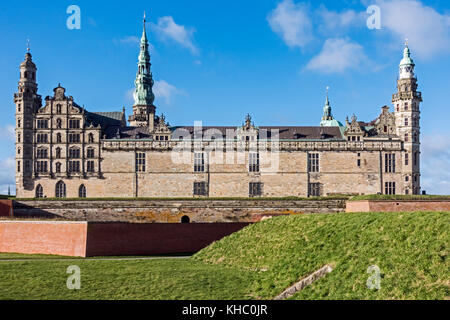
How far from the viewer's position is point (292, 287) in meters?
19.8

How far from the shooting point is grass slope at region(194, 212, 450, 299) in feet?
55.7

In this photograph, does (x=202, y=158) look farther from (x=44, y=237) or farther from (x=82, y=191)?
(x=44, y=237)

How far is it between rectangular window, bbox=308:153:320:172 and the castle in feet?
0.40

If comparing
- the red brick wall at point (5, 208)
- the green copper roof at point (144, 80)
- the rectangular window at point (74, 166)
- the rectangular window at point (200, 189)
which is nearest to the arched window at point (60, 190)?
the rectangular window at point (74, 166)

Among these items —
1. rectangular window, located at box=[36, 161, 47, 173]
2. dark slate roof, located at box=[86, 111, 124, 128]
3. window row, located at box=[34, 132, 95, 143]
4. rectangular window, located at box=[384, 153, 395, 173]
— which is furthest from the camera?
dark slate roof, located at box=[86, 111, 124, 128]

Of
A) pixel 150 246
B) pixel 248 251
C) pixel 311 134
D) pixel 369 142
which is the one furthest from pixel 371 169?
pixel 248 251

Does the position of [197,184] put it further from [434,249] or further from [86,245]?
[434,249]

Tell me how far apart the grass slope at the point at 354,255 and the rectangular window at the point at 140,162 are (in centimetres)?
3760

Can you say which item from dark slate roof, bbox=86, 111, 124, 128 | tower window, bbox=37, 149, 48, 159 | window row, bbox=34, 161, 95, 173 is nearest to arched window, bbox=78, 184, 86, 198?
window row, bbox=34, 161, 95, 173

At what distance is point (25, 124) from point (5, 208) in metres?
14.7

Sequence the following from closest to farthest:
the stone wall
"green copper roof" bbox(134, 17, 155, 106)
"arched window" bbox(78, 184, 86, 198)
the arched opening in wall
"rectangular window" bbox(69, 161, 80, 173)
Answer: the stone wall
the arched opening in wall
"arched window" bbox(78, 184, 86, 198)
"rectangular window" bbox(69, 161, 80, 173)
"green copper roof" bbox(134, 17, 155, 106)

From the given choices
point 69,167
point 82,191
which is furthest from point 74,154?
point 82,191

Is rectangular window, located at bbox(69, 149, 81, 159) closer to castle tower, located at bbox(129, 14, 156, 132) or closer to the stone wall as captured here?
the stone wall
